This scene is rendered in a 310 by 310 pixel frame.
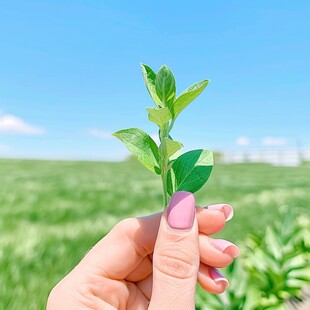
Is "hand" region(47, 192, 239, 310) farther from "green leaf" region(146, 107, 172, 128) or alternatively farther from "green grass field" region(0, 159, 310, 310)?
"green grass field" region(0, 159, 310, 310)

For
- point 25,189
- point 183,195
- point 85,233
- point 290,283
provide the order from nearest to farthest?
point 183,195, point 290,283, point 85,233, point 25,189

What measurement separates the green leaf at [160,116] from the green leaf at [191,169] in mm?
99

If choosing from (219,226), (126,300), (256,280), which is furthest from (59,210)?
(219,226)

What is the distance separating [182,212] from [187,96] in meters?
0.36

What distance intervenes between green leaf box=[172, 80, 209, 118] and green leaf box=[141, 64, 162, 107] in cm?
4

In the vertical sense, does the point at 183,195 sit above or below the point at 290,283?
above

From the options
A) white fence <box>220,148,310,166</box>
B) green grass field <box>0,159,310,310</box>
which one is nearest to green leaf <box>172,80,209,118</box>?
green grass field <box>0,159,310,310</box>

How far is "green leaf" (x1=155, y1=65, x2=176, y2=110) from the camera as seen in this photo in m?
0.73

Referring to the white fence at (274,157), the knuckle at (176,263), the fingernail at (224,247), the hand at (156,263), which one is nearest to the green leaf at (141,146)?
the hand at (156,263)

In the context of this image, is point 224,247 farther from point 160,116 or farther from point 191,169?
point 160,116

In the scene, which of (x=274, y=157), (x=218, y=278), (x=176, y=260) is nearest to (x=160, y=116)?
(x=176, y=260)

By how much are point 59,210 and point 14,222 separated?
557 mm

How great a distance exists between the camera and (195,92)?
73cm

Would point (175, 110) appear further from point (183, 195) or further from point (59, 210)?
point (59, 210)
